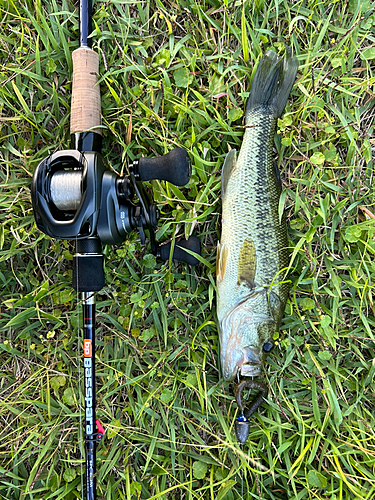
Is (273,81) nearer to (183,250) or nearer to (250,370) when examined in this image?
(183,250)

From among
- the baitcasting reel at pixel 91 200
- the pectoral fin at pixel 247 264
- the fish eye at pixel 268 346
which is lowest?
the fish eye at pixel 268 346

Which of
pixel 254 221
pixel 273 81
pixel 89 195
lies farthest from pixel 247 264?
pixel 273 81

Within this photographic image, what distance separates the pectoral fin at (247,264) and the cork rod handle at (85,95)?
1.13 metres

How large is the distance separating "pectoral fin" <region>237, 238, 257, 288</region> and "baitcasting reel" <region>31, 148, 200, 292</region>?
0.59 meters

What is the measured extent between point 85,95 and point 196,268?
129 cm

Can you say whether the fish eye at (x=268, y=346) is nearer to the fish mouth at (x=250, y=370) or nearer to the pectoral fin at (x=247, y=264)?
the fish mouth at (x=250, y=370)

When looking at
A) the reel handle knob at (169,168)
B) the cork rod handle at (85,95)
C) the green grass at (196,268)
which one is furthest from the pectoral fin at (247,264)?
the cork rod handle at (85,95)

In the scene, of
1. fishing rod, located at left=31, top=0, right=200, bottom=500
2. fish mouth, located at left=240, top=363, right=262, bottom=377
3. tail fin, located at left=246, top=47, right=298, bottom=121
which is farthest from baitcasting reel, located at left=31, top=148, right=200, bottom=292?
fish mouth, located at left=240, top=363, right=262, bottom=377

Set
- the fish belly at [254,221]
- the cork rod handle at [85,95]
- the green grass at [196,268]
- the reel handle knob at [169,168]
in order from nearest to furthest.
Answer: the reel handle knob at [169,168]
the cork rod handle at [85,95]
the fish belly at [254,221]
the green grass at [196,268]

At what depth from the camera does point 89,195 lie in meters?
1.66

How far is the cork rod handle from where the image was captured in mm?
1957

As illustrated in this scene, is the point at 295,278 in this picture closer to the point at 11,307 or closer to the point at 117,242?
the point at 117,242

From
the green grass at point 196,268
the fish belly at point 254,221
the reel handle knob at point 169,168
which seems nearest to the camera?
the reel handle knob at point 169,168

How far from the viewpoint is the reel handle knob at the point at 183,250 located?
2113mm
